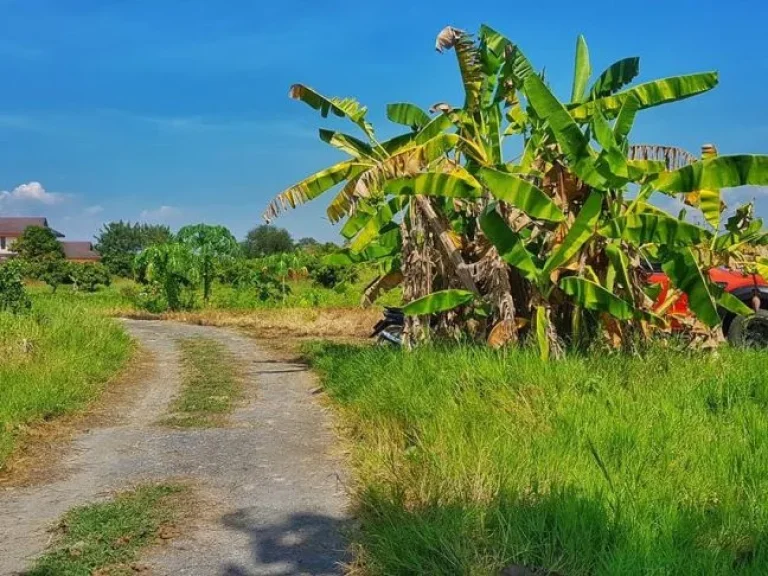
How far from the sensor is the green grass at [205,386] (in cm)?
859

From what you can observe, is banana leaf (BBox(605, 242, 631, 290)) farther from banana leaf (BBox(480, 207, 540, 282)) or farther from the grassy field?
the grassy field

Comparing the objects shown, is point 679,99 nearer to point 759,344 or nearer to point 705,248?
point 705,248

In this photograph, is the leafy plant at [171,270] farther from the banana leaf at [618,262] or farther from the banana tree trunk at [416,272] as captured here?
the banana leaf at [618,262]

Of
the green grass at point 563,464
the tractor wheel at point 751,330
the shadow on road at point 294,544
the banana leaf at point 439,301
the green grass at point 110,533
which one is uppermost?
the banana leaf at point 439,301

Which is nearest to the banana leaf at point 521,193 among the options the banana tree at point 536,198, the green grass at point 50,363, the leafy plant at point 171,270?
the banana tree at point 536,198

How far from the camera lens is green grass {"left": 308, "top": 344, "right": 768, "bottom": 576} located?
385 centimetres

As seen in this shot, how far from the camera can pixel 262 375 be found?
452 inches

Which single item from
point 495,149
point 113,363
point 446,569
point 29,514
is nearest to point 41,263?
point 113,363

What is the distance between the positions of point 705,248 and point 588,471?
5.78 metres

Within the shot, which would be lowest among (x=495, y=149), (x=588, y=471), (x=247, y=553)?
(x=247, y=553)

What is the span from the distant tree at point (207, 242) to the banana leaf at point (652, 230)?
56.0 ft

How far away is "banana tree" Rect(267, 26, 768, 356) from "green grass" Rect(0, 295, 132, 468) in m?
3.23

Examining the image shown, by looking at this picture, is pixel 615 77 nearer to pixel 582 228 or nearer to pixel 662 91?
pixel 662 91

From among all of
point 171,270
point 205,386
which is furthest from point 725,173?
point 171,270
